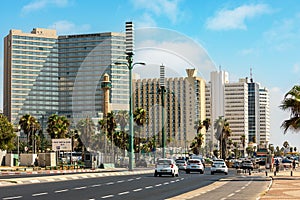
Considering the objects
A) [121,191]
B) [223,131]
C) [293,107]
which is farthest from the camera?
[223,131]

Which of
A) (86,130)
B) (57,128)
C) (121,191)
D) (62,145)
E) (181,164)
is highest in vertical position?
(57,128)

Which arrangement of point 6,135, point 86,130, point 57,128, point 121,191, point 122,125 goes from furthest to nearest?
point 86,130, point 122,125, point 57,128, point 6,135, point 121,191

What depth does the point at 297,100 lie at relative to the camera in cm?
4194

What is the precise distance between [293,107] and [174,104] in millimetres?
110983

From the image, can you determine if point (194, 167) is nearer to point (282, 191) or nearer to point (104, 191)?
point (282, 191)

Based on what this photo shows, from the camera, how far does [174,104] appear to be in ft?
503

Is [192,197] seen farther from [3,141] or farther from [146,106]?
[146,106]

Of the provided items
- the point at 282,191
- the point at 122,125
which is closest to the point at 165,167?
the point at 282,191

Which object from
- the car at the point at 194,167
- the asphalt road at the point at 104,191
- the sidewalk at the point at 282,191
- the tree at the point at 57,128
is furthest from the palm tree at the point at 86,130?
the asphalt road at the point at 104,191

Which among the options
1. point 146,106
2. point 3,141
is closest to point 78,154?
point 146,106

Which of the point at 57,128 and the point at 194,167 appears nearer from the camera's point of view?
the point at 194,167

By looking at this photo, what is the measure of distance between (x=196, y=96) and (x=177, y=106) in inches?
659

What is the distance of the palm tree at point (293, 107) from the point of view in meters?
42.1

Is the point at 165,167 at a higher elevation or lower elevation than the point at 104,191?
lower
